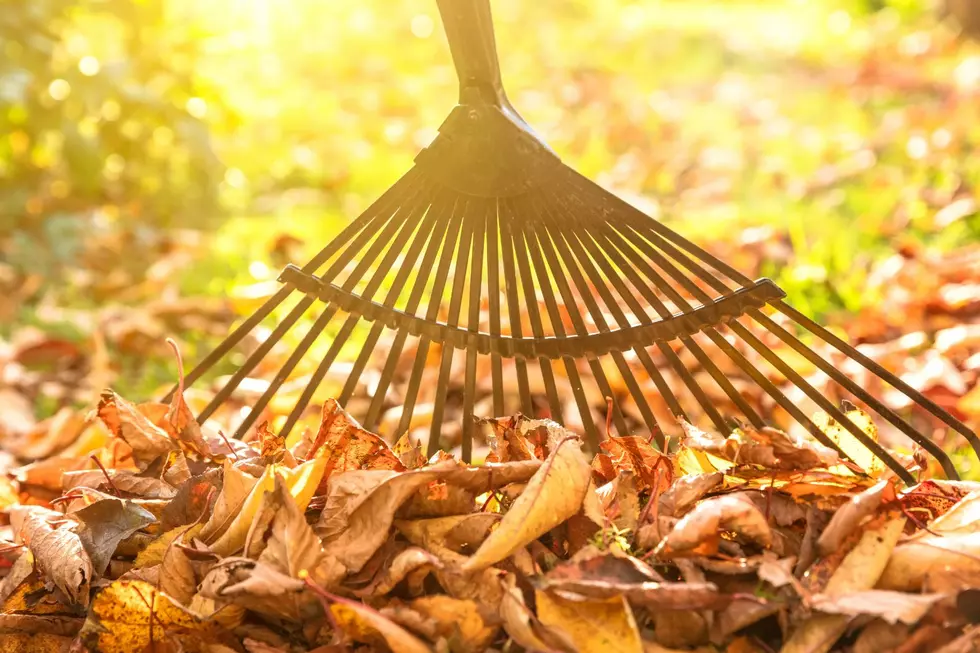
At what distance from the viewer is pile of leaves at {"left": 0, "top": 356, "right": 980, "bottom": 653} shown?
1.00 m

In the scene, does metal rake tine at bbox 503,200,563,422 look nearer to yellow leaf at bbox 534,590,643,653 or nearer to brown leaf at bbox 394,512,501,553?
brown leaf at bbox 394,512,501,553

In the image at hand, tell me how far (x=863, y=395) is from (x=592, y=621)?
0.51m

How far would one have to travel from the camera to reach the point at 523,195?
137 centimetres

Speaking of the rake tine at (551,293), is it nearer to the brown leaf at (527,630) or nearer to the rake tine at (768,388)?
the rake tine at (768,388)

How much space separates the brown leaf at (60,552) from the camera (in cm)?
113

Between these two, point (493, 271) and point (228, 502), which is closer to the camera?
point (228, 502)

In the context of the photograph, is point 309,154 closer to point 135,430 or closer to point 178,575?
point 135,430

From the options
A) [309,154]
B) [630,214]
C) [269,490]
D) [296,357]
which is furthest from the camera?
[309,154]

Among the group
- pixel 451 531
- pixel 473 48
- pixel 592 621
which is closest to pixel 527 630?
pixel 592 621

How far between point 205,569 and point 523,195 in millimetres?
673

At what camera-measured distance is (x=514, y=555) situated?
1.09 meters

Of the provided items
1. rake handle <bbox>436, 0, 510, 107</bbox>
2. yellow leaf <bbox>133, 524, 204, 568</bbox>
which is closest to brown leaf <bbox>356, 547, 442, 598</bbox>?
yellow leaf <bbox>133, 524, 204, 568</bbox>

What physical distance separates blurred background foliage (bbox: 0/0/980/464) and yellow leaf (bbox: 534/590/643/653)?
141cm

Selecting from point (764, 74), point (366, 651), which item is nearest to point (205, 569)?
point (366, 651)
